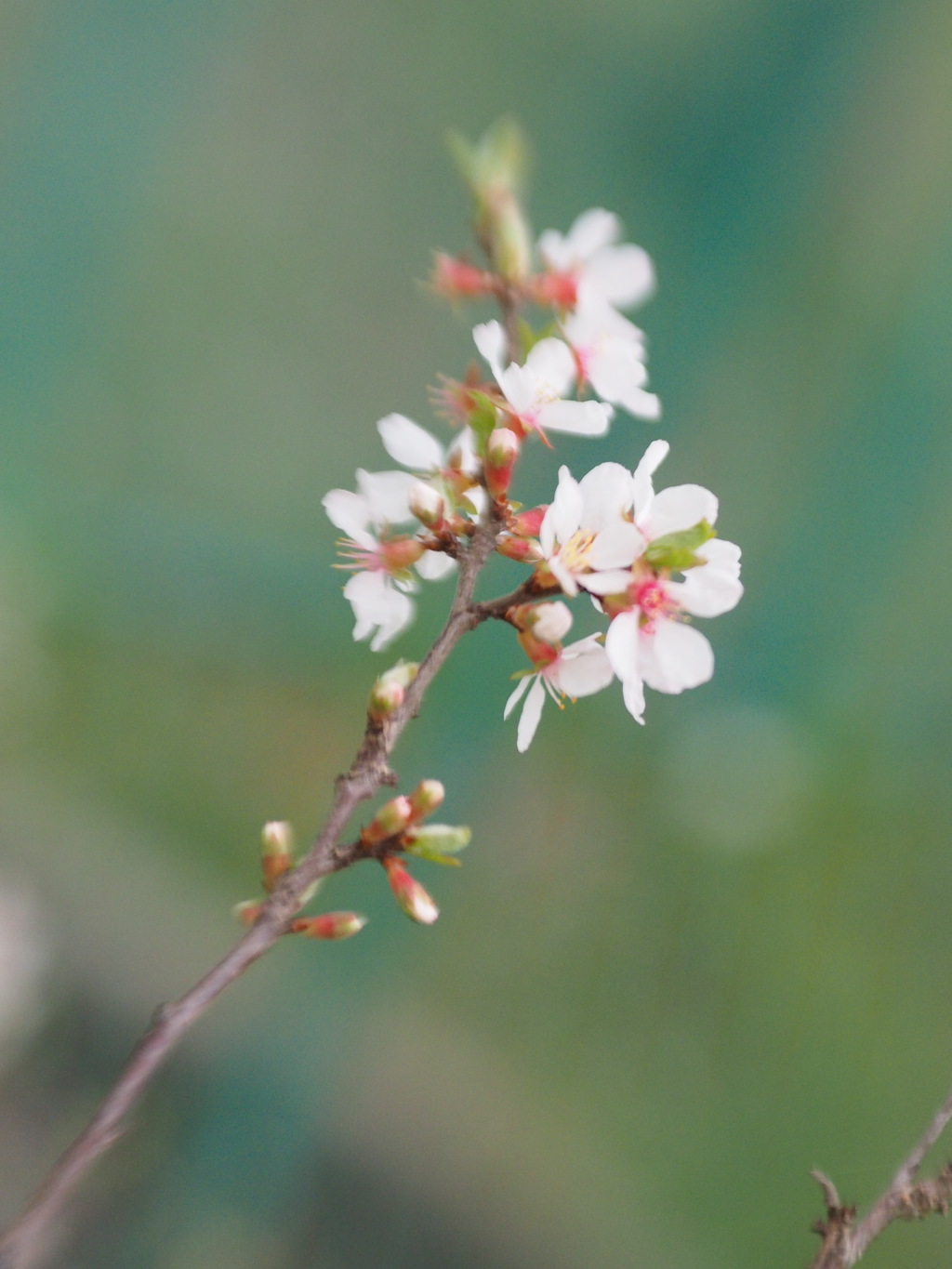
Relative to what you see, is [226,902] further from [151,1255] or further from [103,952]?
[151,1255]

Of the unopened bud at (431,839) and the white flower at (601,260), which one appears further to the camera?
the white flower at (601,260)

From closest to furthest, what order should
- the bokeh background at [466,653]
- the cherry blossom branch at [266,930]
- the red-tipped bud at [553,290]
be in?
1. the cherry blossom branch at [266,930]
2. the red-tipped bud at [553,290]
3. the bokeh background at [466,653]

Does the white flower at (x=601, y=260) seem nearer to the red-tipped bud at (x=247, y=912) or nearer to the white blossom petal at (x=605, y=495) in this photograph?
the white blossom petal at (x=605, y=495)

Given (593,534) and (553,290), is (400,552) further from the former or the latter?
(553,290)

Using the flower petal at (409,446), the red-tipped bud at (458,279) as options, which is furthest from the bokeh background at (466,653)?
the flower petal at (409,446)

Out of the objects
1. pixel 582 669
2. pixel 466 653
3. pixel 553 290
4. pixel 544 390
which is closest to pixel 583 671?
pixel 582 669

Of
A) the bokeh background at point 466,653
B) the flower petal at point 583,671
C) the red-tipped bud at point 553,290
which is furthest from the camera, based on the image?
the bokeh background at point 466,653

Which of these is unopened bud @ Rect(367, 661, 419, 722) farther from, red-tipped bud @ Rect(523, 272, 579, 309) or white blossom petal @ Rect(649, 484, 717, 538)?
red-tipped bud @ Rect(523, 272, 579, 309)
